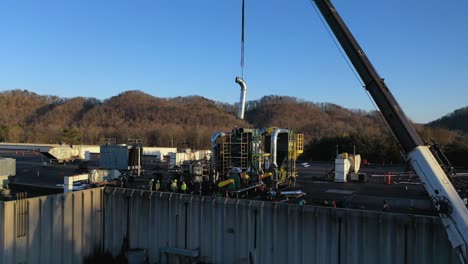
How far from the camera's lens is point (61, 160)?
4644cm

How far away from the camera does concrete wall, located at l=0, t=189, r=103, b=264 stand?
1603 centimetres

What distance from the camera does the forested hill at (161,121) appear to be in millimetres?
90938

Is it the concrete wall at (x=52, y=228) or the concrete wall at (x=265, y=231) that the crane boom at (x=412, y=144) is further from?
the concrete wall at (x=52, y=228)

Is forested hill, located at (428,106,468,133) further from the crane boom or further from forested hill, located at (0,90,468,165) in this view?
the crane boom

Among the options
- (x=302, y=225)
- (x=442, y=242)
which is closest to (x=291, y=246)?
(x=302, y=225)

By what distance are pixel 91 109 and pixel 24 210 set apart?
176 metres

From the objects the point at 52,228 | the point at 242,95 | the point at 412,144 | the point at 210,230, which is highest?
the point at 242,95

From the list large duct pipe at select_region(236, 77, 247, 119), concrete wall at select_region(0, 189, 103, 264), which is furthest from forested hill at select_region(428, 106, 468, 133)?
concrete wall at select_region(0, 189, 103, 264)

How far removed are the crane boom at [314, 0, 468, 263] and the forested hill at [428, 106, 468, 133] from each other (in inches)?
3181

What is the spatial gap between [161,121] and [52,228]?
141m

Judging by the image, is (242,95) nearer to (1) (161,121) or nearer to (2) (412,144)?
(2) (412,144)

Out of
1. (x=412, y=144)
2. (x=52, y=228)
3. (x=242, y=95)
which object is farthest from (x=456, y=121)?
(x=52, y=228)

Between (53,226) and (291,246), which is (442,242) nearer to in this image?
(291,246)

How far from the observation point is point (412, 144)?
551 inches
